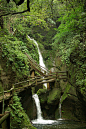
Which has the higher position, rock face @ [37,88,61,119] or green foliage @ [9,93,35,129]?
green foliage @ [9,93,35,129]

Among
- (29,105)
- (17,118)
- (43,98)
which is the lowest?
(29,105)

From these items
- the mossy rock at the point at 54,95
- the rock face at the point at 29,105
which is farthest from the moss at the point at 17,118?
the mossy rock at the point at 54,95

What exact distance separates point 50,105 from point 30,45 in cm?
981

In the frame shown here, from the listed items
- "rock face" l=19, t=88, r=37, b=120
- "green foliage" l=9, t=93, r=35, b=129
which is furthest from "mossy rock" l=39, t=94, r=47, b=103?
"green foliage" l=9, t=93, r=35, b=129

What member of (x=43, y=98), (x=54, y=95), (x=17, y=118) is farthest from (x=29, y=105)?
(x=17, y=118)

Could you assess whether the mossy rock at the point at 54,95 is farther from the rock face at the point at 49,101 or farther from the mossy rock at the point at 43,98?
the mossy rock at the point at 43,98

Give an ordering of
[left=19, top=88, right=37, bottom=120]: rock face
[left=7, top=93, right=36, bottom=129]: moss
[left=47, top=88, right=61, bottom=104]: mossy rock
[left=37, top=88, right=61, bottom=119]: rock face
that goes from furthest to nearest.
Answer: [left=37, top=88, right=61, bottom=119]: rock face < [left=47, top=88, right=61, bottom=104]: mossy rock < [left=19, top=88, right=37, bottom=120]: rock face < [left=7, top=93, right=36, bottom=129]: moss

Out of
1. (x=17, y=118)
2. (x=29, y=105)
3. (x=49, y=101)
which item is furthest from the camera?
(x=29, y=105)

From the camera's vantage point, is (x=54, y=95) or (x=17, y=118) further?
(x=54, y=95)

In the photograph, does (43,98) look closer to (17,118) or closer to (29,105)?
(29,105)

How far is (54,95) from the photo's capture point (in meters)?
12.4

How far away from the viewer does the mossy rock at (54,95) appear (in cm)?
1222

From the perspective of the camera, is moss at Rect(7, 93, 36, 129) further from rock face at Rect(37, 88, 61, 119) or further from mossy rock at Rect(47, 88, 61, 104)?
rock face at Rect(37, 88, 61, 119)

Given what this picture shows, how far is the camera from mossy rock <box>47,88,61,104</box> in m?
12.2
